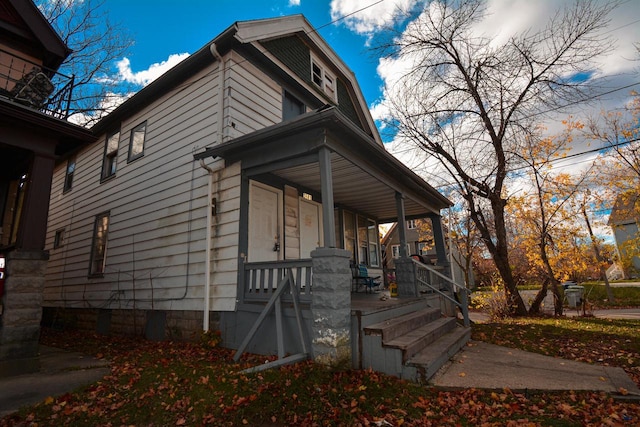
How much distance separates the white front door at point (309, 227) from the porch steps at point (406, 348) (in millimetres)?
3063

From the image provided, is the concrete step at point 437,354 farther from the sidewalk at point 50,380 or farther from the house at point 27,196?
the house at point 27,196

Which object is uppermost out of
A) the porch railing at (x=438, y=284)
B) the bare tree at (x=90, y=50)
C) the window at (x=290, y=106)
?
the bare tree at (x=90, y=50)

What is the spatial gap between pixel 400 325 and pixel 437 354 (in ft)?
2.00

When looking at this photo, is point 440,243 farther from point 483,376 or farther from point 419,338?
point 483,376

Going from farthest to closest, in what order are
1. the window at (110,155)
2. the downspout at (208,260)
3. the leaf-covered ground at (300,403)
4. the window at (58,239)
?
the window at (58,239), the window at (110,155), the downspout at (208,260), the leaf-covered ground at (300,403)

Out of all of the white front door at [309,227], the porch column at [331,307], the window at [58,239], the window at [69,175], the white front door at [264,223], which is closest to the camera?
the porch column at [331,307]

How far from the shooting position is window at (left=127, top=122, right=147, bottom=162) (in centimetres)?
862

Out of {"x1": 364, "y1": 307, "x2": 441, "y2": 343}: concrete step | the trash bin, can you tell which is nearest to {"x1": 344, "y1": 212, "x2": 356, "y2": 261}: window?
{"x1": 364, "y1": 307, "x2": 441, "y2": 343}: concrete step

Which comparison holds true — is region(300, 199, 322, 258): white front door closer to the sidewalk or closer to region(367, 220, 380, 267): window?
region(367, 220, 380, 267): window

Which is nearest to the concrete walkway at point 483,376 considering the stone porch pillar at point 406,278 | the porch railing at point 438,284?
the porch railing at point 438,284

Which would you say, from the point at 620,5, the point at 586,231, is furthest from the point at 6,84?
the point at 586,231

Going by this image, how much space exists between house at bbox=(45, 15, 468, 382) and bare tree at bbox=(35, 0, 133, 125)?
343cm

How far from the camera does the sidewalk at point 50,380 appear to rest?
3535 millimetres

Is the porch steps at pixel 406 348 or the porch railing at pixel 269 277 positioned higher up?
the porch railing at pixel 269 277
